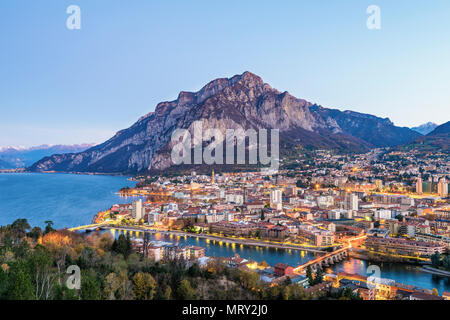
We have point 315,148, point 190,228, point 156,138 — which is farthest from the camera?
point 156,138

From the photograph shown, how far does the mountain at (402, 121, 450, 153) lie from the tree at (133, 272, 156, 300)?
84.8 feet

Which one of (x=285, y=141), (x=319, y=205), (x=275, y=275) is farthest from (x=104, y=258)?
(x=285, y=141)

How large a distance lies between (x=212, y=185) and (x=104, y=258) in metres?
17.6

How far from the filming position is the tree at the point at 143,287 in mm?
3898

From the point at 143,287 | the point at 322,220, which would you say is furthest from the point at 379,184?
the point at 143,287

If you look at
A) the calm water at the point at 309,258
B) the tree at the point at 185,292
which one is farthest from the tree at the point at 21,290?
the calm water at the point at 309,258

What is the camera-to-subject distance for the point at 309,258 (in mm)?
8453

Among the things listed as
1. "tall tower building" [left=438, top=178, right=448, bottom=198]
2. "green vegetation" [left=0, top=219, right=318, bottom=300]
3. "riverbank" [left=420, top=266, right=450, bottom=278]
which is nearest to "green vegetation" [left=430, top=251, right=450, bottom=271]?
"riverbank" [left=420, top=266, right=450, bottom=278]

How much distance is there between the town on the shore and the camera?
6641 mm

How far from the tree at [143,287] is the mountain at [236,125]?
29159 millimetres

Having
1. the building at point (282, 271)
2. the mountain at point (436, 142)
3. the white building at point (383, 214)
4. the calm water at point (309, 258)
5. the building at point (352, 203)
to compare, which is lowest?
the calm water at point (309, 258)

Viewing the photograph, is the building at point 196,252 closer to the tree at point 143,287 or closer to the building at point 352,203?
the tree at point 143,287
